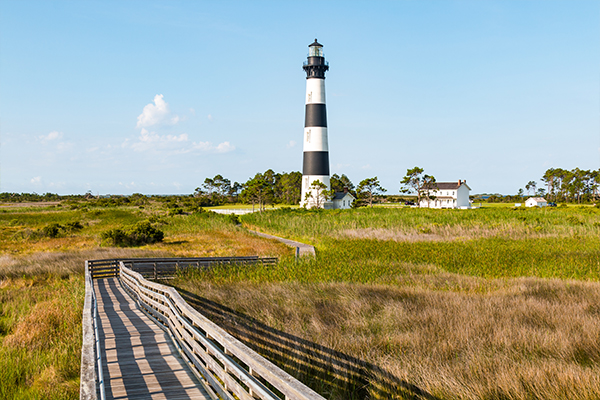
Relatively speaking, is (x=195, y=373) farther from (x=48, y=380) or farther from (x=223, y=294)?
(x=223, y=294)

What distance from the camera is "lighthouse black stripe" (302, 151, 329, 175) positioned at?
4534 cm

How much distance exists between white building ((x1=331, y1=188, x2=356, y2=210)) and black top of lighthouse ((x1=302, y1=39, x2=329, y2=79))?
63.7ft

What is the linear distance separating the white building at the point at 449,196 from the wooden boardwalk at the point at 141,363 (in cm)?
7127

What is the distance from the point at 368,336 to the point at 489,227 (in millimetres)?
23526

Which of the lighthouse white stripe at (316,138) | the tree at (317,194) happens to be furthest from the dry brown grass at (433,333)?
the tree at (317,194)

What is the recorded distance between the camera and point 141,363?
6.30 meters

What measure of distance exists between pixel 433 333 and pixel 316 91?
40297 millimetres

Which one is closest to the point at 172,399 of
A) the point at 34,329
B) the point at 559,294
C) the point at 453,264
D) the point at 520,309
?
the point at 34,329

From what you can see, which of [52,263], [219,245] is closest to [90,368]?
[52,263]

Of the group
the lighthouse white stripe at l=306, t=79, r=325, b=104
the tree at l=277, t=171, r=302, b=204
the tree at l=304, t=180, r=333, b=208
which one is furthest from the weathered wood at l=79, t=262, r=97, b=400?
the tree at l=277, t=171, r=302, b=204

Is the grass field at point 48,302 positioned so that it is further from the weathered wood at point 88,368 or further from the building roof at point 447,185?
the building roof at point 447,185

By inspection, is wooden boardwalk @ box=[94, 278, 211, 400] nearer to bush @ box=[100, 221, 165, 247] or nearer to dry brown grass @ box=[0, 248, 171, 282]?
dry brown grass @ box=[0, 248, 171, 282]

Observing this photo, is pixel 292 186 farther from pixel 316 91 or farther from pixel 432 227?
pixel 432 227

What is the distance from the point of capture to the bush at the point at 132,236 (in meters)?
26.6
